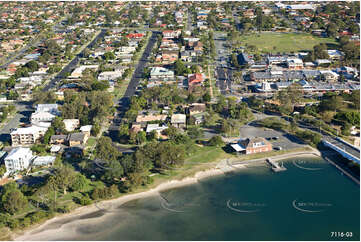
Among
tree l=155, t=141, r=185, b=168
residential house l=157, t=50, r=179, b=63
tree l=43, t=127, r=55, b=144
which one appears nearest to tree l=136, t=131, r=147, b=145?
tree l=155, t=141, r=185, b=168

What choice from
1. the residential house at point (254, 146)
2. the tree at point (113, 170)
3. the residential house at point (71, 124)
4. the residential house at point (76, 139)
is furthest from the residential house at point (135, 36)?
the tree at point (113, 170)

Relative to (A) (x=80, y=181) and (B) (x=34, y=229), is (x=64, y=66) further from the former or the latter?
(B) (x=34, y=229)

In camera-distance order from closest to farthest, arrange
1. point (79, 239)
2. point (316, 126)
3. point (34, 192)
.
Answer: point (79, 239)
point (34, 192)
point (316, 126)

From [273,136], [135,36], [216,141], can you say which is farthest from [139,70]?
[273,136]

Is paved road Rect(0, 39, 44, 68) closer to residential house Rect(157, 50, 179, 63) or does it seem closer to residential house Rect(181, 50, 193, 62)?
residential house Rect(157, 50, 179, 63)

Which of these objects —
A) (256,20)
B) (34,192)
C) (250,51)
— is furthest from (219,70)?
(34,192)

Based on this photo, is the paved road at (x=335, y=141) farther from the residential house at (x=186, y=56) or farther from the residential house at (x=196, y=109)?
the residential house at (x=186, y=56)
